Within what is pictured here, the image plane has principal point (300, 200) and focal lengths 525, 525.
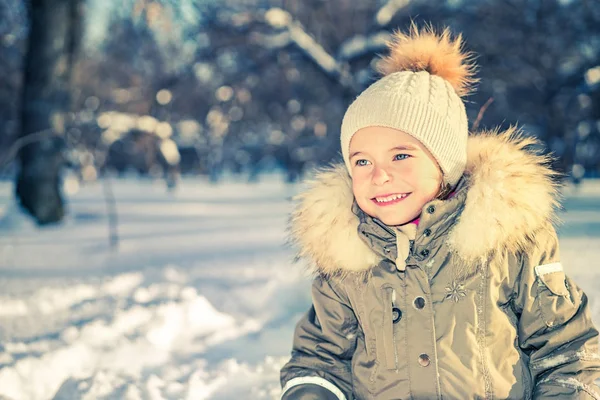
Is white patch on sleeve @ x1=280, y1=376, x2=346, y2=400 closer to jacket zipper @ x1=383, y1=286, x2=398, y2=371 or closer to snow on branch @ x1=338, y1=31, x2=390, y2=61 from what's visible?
jacket zipper @ x1=383, y1=286, x2=398, y2=371

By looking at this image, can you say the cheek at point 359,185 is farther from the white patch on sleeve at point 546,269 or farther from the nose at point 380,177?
the white patch on sleeve at point 546,269

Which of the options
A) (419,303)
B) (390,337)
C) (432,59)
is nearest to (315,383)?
(390,337)

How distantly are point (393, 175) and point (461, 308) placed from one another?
46 cm

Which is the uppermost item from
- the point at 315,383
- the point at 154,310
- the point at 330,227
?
the point at 330,227

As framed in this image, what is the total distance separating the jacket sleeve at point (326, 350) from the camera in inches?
68.6

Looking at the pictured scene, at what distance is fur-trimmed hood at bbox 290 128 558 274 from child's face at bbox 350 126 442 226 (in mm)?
127

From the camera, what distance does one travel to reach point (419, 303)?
1.62 metres

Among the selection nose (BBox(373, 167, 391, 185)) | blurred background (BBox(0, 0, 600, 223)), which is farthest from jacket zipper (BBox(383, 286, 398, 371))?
blurred background (BBox(0, 0, 600, 223))

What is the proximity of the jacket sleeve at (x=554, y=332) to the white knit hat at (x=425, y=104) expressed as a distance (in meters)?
0.44

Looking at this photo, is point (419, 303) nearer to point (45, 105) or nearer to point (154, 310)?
point (154, 310)

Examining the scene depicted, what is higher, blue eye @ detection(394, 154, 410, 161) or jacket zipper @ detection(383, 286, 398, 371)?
blue eye @ detection(394, 154, 410, 161)

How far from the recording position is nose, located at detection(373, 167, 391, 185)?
1681 mm

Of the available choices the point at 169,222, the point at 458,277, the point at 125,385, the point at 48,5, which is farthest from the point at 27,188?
the point at 458,277

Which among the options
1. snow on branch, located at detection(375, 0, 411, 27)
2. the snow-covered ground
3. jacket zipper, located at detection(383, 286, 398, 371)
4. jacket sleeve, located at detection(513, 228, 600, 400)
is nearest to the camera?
jacket sleeve, located at detection(513, 228, 600, 400)
